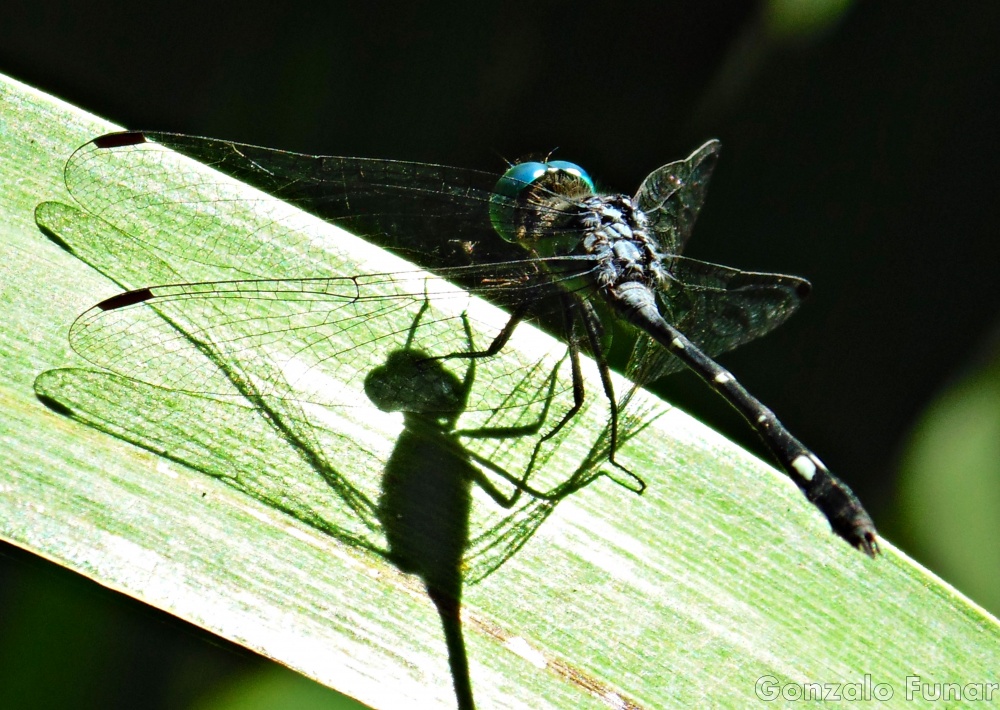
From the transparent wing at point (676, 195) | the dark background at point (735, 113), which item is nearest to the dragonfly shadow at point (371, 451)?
the transparent wing at point (676, 195)

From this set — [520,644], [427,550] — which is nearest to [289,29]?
[427,550]

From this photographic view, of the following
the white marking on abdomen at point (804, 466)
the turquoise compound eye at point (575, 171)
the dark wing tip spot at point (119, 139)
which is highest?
the turquoise compound eye at point (575, 171)

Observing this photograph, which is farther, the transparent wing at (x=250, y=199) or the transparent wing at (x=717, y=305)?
the transparent wing at (x=717, y=305)

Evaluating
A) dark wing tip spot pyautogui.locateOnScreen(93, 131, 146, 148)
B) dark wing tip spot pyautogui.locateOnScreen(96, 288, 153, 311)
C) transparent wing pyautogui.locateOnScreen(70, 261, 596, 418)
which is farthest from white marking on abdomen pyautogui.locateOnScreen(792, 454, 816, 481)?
dark wing tip spot pyautogui.locateOnScreen(93, 131, 146, 148)

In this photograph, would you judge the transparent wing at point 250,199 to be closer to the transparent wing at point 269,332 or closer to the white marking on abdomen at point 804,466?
the transparent wing at point 269,332

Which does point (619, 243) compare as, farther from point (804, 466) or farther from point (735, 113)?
point (735, 113)

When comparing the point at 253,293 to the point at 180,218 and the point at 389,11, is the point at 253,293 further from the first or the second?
the point at 389,11

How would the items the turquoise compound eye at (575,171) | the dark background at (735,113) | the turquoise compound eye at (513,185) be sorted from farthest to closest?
1. the dark background at (735,113)
2. the turquoise compound eye at (575,171)
3. the turquoise compound eye at (513,185)
